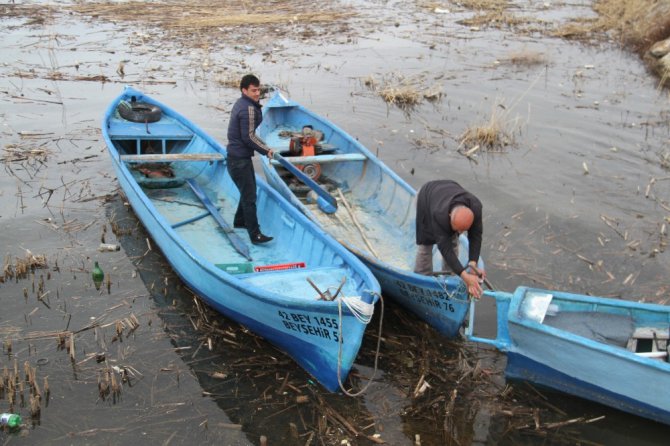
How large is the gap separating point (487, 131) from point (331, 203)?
18.8 ft

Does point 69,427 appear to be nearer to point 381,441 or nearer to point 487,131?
point 381,441

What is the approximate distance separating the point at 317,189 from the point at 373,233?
105 centimetres

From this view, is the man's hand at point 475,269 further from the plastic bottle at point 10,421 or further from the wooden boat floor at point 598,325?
the plastic bottle at point 10,421

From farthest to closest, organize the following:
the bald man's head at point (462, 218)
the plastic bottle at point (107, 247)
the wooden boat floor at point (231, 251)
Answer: the plastic bottle at point (107, 247) < the wooden boat floor at point (231, 251) < the bald man's head at point (462, 218)

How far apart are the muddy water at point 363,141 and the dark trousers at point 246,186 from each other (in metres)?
1.35

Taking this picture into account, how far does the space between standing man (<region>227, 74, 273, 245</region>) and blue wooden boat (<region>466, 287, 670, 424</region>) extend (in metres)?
3.48

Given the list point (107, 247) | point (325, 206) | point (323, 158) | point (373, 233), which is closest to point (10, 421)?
point (107, 247)

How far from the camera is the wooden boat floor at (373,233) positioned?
9070 mm

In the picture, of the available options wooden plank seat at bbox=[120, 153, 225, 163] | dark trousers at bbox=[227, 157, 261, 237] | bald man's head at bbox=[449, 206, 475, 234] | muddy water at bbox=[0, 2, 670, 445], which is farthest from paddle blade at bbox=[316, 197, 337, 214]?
bald man's head at bbox=[449, 206, 475, 234]

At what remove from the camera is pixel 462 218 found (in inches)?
252

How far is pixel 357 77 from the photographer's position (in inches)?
739

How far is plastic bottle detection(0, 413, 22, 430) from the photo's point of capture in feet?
20.5

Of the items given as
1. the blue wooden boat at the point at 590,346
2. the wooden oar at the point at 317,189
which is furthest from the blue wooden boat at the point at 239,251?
the blue wooden boat at the point at 590,346

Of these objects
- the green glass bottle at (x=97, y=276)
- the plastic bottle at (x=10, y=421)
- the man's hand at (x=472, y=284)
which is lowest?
the plastic bottle at (x=10, y=421)
